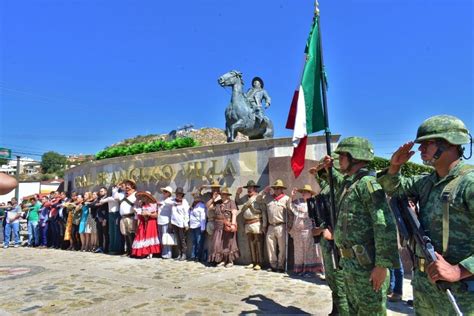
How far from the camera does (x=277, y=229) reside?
24.7ft

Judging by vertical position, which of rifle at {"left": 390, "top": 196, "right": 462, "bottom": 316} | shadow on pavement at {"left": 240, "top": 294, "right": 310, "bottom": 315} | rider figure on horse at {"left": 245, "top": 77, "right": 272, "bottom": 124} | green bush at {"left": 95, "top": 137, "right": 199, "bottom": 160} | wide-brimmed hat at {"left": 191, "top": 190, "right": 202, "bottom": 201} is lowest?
shadow on pavement at {"left": 240, "top": 294, "right": 310, "bottom": 315}

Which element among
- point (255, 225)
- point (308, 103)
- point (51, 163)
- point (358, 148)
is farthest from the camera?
point (51, 163)

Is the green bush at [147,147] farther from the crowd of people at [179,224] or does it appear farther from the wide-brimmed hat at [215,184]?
the wide-brimmed hat at [215,184]

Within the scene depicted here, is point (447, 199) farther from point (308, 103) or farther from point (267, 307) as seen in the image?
point (267, 307)

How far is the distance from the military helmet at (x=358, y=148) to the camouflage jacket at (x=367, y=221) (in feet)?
0.40

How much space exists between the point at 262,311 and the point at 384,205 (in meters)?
2.75

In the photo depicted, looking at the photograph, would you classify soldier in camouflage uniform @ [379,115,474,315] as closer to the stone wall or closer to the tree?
the stone wall

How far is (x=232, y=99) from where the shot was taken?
431 inches

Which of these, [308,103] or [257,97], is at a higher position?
[257,97]

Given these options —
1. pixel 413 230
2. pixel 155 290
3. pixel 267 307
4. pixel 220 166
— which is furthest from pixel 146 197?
pixel 413 230

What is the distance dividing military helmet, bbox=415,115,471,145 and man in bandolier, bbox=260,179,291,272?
526 centimetres

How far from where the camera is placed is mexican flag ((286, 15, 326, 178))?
4.29 m

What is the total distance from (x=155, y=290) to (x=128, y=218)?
14.3 ft

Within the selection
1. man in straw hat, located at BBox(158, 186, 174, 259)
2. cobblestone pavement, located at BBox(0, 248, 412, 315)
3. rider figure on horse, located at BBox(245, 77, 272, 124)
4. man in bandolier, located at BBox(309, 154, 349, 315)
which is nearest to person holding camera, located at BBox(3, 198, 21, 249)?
cobblestone pavement, located at BBox(0, 248, 412, 315)
